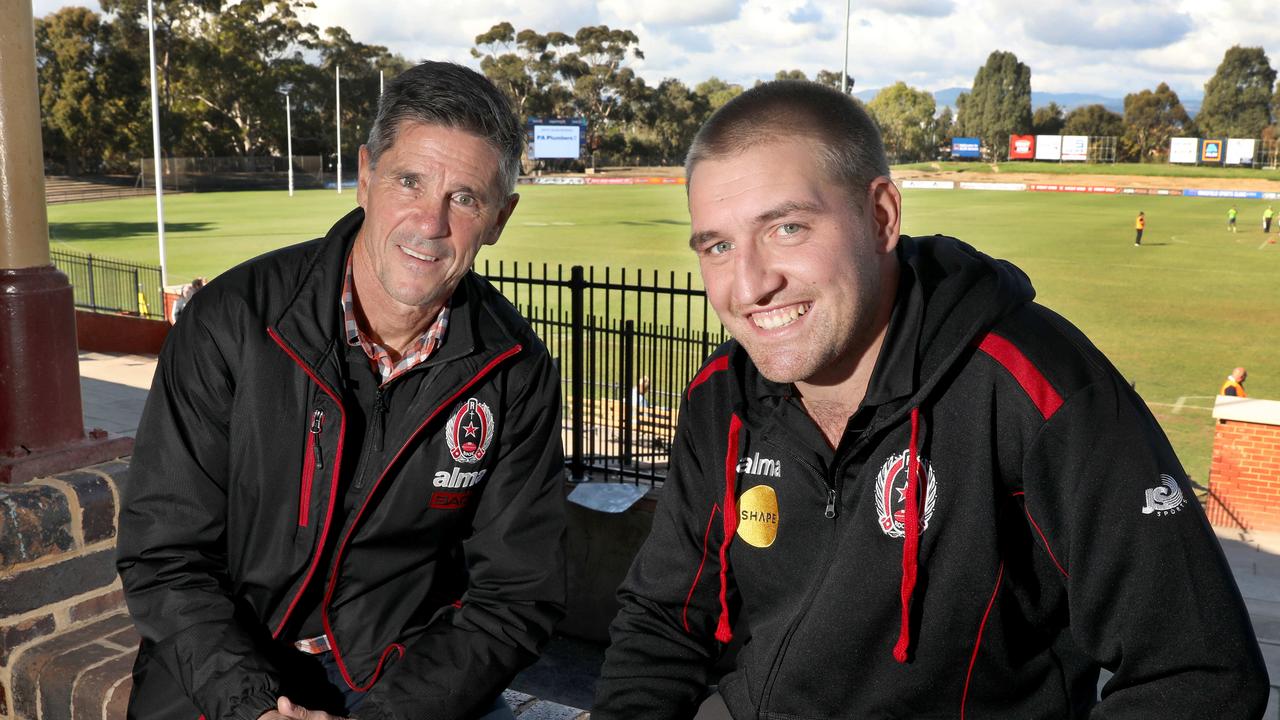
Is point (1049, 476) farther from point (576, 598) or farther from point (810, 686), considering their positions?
point (576, 598)

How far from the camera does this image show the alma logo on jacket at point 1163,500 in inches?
62.2

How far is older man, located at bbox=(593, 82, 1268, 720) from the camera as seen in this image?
1.60 metres

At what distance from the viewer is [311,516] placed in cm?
233

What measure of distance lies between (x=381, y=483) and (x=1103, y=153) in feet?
317

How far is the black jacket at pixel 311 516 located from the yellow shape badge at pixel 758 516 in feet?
2.16

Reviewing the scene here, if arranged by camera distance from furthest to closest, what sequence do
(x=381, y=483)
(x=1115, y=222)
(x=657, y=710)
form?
(x=1115, y=222), (x=381, y=483), (x=657, y=710)

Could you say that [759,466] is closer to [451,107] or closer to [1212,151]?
[451,107]

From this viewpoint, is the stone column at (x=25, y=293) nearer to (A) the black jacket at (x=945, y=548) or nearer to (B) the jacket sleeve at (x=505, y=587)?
(B) the jacket sleeve at (x=505, y=587)

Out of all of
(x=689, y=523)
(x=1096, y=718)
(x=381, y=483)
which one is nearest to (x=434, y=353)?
(x=381, y=483)

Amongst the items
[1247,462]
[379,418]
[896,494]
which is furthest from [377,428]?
[1247,462]

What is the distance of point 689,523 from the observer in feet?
7.04

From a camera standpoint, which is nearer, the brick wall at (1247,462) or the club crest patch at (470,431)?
the club crest patch at (470,431)

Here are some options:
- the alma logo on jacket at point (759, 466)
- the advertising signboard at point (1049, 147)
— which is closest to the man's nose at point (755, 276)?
the alma logo on jacket at point (759, 466)

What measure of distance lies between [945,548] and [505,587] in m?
1.09
